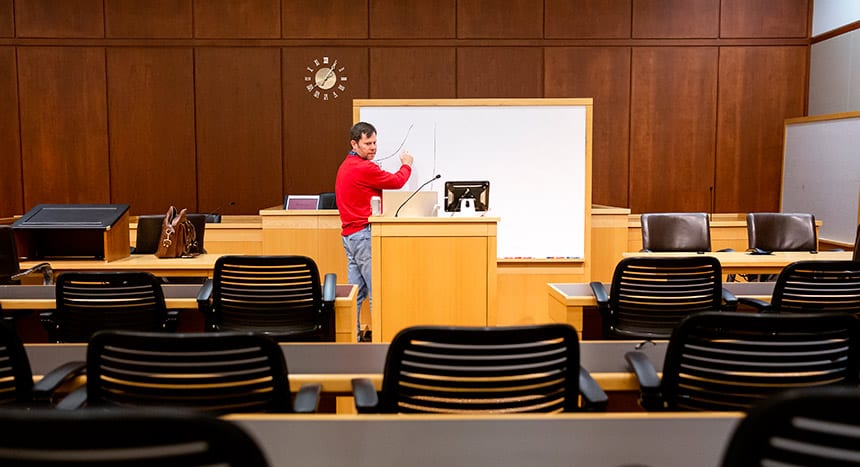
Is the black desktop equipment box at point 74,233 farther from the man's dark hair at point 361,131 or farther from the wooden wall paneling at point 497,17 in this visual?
the wooden wall paneling at point 497,17

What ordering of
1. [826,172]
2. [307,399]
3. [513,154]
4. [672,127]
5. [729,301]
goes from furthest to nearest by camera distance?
[672,127]
[826,172]
[513,154]
[729,301]
[307,399]

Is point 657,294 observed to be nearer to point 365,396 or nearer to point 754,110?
point 365,396

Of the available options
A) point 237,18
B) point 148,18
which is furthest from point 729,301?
point 148,18

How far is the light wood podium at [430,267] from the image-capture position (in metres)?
4.59

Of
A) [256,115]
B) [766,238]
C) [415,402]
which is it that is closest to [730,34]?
[766,238]

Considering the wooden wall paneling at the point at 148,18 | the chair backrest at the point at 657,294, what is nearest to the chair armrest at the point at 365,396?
the chair backrest at the point at 657,294

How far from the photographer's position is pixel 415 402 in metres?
1.80

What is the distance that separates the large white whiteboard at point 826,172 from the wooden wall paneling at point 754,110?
25 cm

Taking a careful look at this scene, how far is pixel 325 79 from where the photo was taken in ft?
27.9

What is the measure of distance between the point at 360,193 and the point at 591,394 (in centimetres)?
345

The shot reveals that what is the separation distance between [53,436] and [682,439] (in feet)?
3.43

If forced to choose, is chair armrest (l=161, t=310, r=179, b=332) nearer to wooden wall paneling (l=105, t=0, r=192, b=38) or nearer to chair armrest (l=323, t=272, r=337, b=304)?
chair armrest (l=323, t=272, r=337, b=304)

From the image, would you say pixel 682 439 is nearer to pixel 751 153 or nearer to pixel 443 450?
pixel 443 450

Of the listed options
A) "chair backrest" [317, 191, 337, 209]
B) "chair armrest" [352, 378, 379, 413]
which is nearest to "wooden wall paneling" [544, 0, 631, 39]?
"chair backrest" [317, 191, 337, 209]
